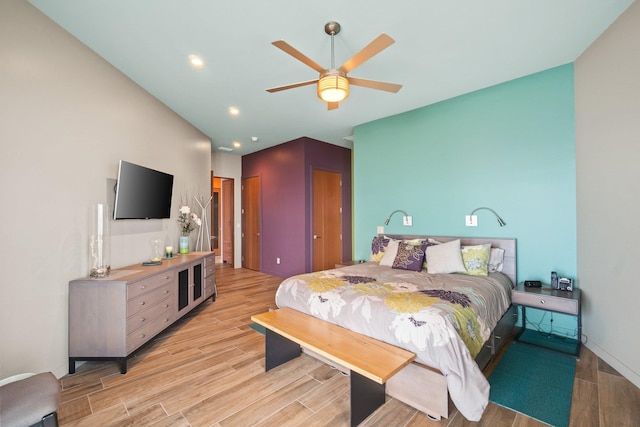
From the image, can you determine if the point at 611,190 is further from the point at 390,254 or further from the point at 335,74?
the point at 335,74

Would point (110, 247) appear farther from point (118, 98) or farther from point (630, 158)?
point (630, 158)

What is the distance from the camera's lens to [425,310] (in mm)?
1875

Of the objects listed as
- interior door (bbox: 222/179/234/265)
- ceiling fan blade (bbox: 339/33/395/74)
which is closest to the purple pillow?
ceiling fan blade (bbox: 339/33/395/74)

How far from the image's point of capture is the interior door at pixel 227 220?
7.05 m

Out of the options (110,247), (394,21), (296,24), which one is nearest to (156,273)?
(110,247)

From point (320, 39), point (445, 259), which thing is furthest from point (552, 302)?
point (320, 39)

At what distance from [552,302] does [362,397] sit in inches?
81.9

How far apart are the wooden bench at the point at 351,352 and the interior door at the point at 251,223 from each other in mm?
4228

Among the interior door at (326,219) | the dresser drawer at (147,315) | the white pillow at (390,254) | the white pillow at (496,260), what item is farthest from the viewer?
the interior door at (326,219)

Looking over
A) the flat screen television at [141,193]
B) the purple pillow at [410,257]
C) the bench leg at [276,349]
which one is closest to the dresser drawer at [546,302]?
the purple pillow at [410,257]

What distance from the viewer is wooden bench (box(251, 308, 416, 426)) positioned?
1.65 meters

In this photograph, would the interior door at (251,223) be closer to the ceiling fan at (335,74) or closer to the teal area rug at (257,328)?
the teal area rug at (257,328)

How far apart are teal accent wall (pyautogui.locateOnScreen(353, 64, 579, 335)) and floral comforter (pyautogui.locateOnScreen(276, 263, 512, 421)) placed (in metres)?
0.63

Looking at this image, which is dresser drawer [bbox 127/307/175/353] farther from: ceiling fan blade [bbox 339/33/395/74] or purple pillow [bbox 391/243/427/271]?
ceiling fan blade [bbox 339/33/395/74]
